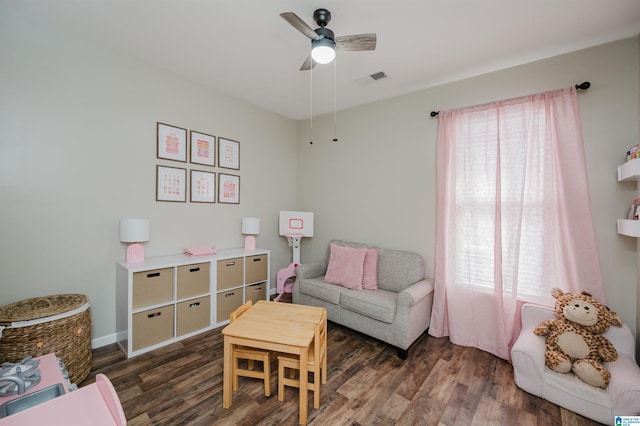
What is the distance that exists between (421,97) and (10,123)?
12.3ft

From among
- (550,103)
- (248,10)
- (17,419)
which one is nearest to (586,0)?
(550,103)

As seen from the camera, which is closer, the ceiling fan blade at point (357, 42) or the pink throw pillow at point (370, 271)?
the ceiling fan blade at point (357, 42)

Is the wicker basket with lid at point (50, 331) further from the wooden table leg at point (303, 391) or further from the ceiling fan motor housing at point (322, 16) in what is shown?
the ceiling fan motor housing at point (322, 16)

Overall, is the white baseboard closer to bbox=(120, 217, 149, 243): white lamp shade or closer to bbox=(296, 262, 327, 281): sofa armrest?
bbox=(120, 217, 149, 243): white lamp shade

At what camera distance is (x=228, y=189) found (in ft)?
11.2

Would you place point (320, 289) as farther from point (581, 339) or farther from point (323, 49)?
point (323, 49)

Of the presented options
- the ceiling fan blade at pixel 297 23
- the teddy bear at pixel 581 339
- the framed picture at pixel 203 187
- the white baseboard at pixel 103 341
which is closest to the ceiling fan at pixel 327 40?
the ceiling fan blade at pixel 297 23

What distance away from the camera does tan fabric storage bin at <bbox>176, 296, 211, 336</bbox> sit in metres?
2.63

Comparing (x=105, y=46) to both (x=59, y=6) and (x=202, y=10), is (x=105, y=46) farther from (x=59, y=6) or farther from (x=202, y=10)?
(x=202, y=10)

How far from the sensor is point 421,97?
3.02 metres

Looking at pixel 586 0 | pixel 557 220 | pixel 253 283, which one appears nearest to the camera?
pixel 586 0

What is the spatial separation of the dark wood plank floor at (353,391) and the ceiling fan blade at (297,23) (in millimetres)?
2492

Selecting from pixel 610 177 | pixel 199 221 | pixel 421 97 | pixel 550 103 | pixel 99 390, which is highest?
pixel 421 97

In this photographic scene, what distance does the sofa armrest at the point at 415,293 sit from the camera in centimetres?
240
